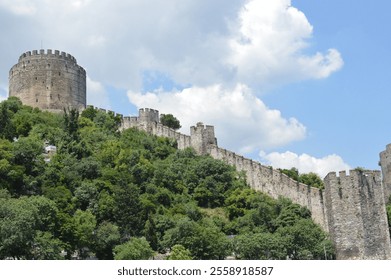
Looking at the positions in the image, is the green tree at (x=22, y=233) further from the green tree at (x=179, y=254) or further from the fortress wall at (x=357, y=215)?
the fortress wall at (x=357, y=215)

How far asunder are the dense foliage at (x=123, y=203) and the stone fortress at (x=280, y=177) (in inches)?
46.5

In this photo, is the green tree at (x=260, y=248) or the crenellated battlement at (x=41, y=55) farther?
the crenellated battlement at (x=41, y=55)

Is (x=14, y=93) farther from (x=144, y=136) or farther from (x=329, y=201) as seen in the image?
(x=329, y=201)

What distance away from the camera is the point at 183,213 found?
46.3m

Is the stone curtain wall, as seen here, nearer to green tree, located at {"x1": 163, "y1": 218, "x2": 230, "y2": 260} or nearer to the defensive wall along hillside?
the defensive wall along hillside

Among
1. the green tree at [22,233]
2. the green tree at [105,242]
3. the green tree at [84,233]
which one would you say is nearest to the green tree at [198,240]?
the green tree at [105,242]

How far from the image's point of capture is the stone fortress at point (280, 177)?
129ft

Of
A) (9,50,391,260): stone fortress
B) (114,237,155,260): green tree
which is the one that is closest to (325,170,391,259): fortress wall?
(9,50,391,260): stone fortress

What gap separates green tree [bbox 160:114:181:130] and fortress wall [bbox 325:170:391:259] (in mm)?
29658

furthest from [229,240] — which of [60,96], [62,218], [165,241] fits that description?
[60,96]

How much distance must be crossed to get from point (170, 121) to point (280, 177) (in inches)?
851

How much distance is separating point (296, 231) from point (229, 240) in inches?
155

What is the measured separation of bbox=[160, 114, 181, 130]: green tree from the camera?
68625 millimetres

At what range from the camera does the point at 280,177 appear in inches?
1951
